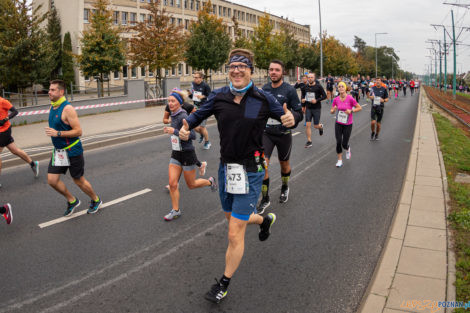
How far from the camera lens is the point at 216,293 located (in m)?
3.54

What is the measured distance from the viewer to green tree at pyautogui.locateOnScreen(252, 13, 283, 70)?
39.4m

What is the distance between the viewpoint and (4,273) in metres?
4.12

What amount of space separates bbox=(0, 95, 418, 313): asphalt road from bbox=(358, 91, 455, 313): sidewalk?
180mm

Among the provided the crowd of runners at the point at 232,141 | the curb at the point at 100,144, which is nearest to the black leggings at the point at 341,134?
Result: the crowd of runners at the point at 232,141

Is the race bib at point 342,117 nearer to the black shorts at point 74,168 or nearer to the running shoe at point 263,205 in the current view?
the running shoe at point 263,205

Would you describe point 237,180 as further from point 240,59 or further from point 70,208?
point 70,208

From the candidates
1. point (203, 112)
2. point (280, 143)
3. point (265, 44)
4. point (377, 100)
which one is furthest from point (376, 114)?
point (265, 44)

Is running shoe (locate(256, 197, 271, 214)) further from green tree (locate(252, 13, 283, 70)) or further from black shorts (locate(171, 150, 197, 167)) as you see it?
green tree (locate(252, 13, 283, 70))

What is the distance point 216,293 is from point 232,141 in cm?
141

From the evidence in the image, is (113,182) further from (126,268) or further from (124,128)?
(124,128)

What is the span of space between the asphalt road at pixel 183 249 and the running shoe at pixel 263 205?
135mm

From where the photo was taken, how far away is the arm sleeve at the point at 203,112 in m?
3.67

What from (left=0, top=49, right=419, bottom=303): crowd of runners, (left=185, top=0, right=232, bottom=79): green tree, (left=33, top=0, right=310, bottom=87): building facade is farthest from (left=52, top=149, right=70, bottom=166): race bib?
(left=33, top=0, right=310, bottom=87): building facade

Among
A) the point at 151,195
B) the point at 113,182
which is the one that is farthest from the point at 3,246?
the point at 113,182
